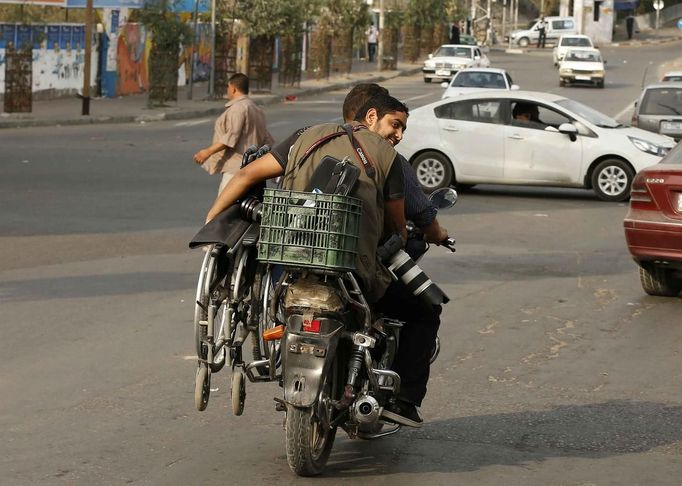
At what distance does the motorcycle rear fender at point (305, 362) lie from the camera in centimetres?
570

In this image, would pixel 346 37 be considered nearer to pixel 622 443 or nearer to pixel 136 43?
pixel 136 43

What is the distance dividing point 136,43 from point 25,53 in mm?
10364

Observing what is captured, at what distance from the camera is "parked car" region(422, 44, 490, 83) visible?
58.8m

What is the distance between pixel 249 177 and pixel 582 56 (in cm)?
5249

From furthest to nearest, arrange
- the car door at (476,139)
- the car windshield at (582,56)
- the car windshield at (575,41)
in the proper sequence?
the car windshield at (575,41) → the car windshield at (582,56) → the car door at (476,139)

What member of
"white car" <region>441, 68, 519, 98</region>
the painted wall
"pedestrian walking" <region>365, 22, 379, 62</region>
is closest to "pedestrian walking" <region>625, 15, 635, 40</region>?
"pedestrian walking" <region>365, 22, 379, 62</region>

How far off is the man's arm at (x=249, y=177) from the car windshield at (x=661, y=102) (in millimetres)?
21003

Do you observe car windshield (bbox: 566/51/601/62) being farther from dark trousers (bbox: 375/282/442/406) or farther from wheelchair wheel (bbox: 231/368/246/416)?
wheelchair wheel (bbox: 231/368/246/416)

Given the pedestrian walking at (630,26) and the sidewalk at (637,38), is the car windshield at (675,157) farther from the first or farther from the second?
the pedestrian walking at (630,26)

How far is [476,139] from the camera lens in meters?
20.8

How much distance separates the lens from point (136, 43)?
1727 inches

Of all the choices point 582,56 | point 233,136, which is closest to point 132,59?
point 582,56

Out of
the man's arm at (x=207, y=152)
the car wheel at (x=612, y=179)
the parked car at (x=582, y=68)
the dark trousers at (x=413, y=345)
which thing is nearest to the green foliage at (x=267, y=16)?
the parked car at (x=582, y=68)

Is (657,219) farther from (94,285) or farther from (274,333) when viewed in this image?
(274,333)
